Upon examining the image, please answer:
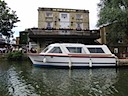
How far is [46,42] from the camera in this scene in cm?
4081

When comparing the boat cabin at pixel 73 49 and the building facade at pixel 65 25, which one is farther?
the building facade at pixel 65 25

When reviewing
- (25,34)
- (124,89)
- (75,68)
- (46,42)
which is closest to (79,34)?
(46,42)

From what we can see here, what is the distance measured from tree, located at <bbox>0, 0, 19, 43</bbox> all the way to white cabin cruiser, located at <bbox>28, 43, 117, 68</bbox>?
1992 cm

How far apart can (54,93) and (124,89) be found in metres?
4.19

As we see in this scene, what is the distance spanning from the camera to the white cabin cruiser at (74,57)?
27.9 m

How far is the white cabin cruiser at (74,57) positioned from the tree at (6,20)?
19920 millimetres

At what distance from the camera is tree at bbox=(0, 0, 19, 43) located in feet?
153

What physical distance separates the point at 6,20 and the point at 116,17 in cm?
2343

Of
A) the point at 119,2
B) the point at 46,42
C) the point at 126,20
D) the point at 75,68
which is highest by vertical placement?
the point at 119,2

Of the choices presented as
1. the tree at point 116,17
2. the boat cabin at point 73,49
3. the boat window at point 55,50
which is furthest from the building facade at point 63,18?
the boat window at point 55,50

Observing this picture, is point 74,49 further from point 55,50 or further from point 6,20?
point 6,20

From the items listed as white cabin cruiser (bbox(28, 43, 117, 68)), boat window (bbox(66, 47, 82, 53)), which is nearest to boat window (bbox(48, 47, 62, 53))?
white cabin cruiser (bbox(28, 43, 117, 68))

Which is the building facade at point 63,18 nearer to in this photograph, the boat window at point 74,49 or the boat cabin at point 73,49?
the boat cabin at point 73,49

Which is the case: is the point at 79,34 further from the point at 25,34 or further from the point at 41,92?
the point at 41,92
